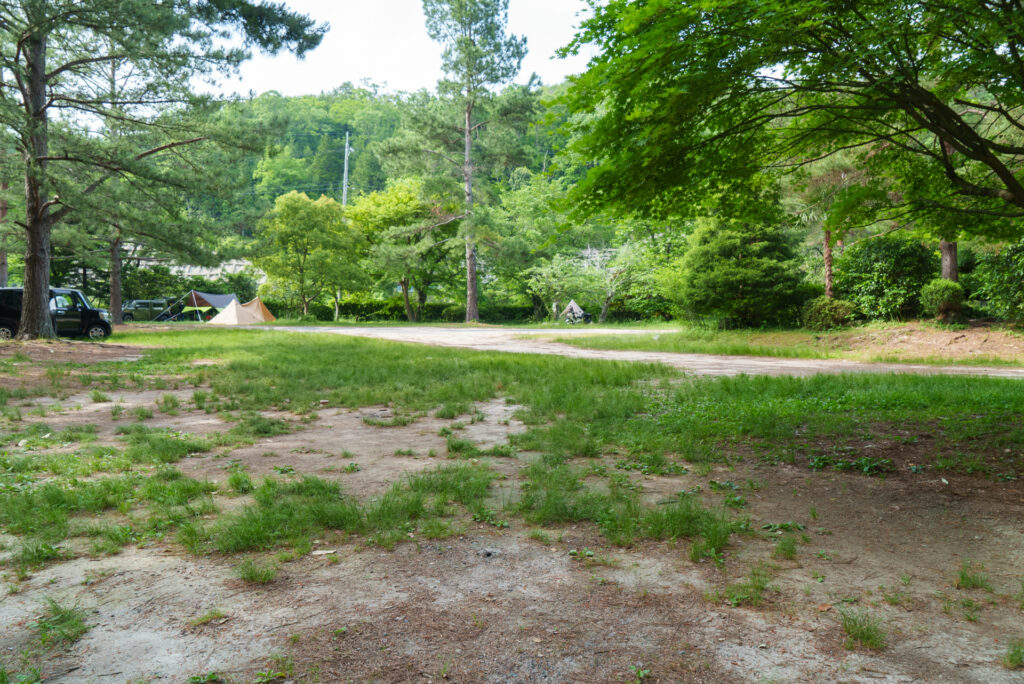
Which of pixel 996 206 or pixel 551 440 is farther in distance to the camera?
pixel 996 206

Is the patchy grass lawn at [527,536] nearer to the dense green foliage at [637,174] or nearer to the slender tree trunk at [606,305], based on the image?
the dense green foliage at [637,174]

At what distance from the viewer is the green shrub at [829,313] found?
647 inches

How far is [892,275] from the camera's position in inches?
642

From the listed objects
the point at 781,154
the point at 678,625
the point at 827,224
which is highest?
the point at 781,154

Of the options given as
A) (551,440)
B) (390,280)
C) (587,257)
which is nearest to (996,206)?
(551,440)

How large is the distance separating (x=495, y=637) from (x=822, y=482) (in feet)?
10.5

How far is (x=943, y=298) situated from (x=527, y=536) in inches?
613

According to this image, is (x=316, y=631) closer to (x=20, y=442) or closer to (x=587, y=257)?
(x=20, y=442)

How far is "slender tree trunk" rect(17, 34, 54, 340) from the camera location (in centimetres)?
1497

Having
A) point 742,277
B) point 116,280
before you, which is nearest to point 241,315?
point 116,280

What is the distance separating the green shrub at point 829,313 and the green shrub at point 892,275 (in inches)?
14.8

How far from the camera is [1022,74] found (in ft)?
14.8

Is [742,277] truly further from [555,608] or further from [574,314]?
[574,314]

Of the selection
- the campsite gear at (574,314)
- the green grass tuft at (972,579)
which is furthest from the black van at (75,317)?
the green grass tuft at (972,579)
